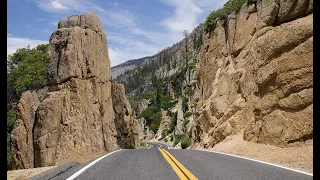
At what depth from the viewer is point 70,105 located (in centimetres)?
2738

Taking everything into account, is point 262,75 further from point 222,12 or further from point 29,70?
point 29,70

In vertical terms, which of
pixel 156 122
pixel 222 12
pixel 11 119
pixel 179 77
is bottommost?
pixel 156 122

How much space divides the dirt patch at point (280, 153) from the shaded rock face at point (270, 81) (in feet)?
1.35

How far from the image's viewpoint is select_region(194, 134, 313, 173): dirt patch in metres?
11.3

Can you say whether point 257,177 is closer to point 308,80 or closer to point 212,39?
point 308,80

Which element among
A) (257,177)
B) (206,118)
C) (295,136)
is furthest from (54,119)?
(257,177)

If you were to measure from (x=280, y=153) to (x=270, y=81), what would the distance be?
461cm

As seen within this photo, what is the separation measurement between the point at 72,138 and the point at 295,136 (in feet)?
59.3

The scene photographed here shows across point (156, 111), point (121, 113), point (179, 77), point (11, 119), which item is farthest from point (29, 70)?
point (179, 77)

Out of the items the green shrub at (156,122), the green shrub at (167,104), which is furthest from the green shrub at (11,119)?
the green shrub at (167,104)

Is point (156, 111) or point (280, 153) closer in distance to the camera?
point (280, 153)

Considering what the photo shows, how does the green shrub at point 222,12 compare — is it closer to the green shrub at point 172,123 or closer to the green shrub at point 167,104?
the green shrub at point 172,123

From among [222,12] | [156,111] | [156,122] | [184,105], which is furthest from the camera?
[156,111]

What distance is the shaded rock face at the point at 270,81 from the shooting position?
47.8ft
